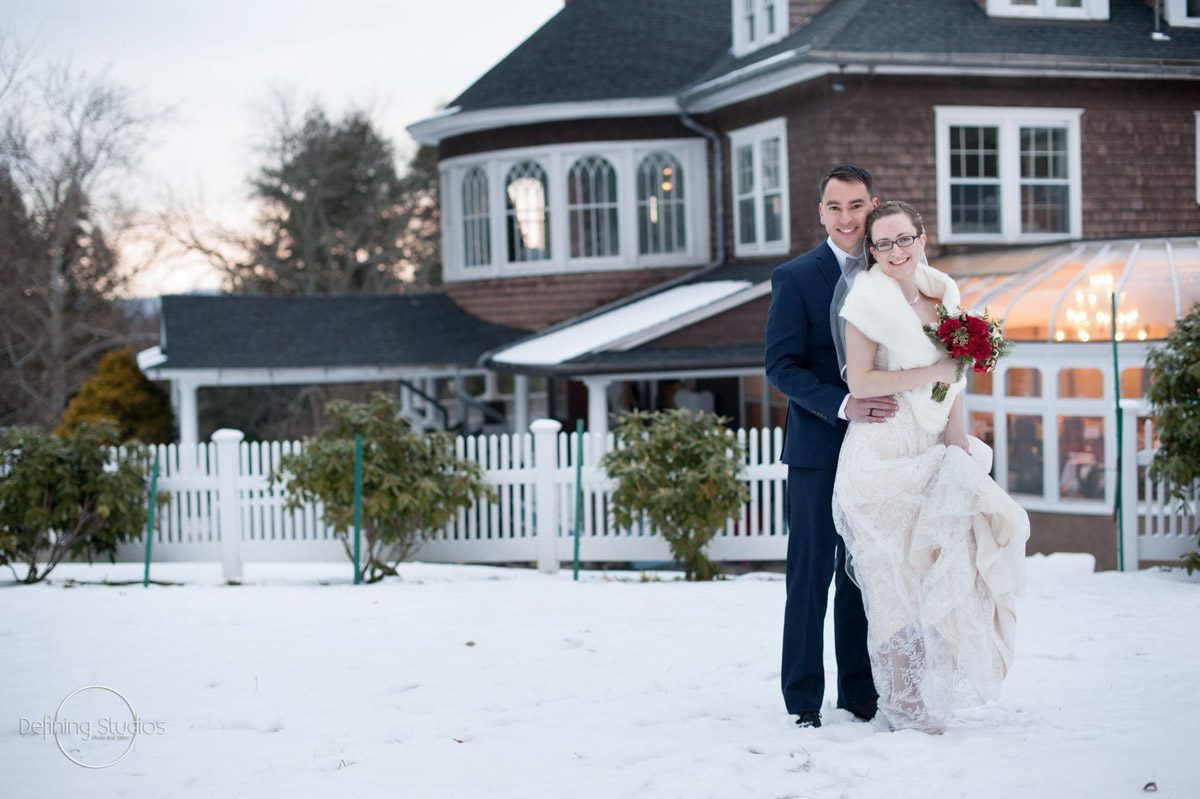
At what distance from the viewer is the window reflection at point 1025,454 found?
12.4 meters

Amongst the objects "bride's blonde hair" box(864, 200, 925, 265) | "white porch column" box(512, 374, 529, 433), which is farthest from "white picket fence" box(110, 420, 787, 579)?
"white porch column" box(512, 374, 529, 433)

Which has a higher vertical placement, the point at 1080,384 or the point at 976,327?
the point at 976,327

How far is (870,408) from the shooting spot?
15.6ft

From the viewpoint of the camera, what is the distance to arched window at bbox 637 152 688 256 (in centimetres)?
1697

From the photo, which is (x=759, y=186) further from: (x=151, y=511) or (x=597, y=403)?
(x=151, y=511)

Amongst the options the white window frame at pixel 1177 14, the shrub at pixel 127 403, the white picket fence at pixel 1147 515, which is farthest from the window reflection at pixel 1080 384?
the shrub at pixel 127 403

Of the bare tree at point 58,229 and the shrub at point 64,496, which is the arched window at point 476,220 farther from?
the bare tree at point 58,229

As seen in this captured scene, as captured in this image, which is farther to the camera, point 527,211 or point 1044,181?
point 527,211

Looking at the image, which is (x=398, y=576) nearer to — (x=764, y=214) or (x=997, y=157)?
A: (x=764, y=214)

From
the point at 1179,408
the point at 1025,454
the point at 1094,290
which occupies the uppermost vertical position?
the point at 1094,290

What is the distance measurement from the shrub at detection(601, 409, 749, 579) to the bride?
15.4 ft

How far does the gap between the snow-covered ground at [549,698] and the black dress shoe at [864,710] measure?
0.06 metres

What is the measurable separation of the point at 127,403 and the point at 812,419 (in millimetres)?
17827

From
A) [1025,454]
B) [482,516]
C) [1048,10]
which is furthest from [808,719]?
[1048,10]
